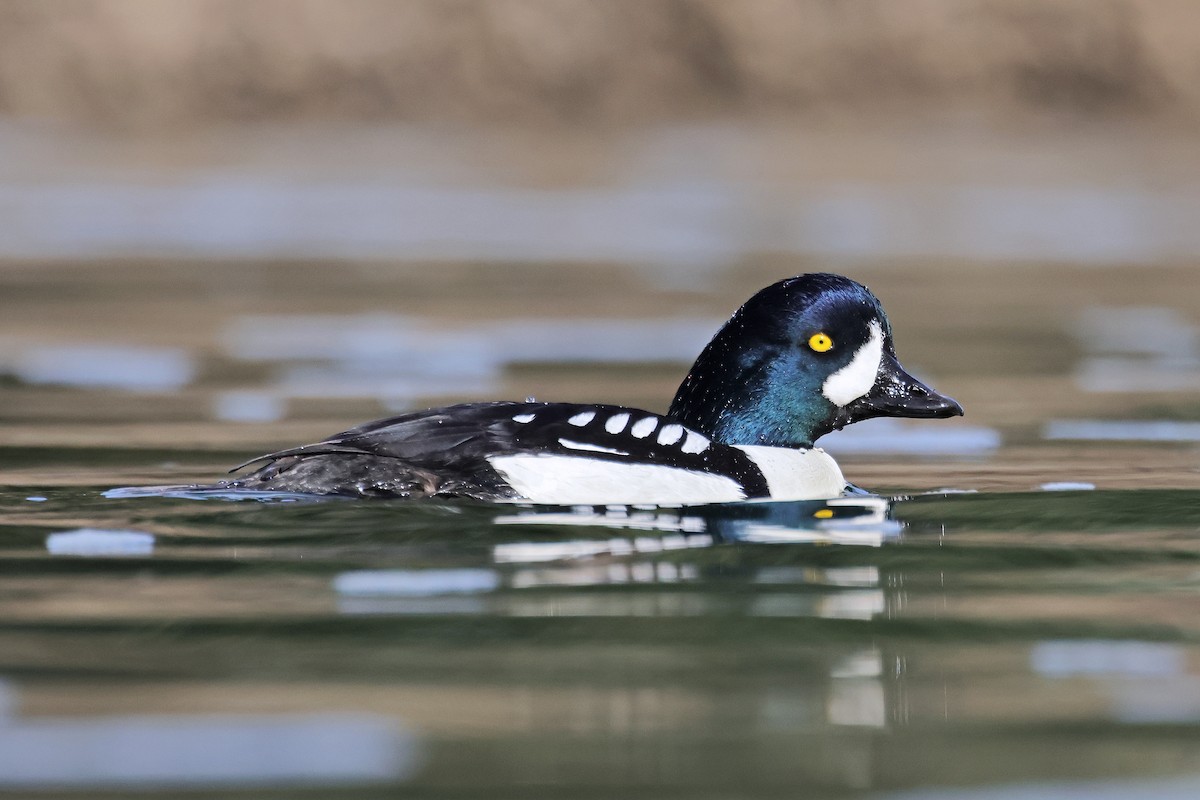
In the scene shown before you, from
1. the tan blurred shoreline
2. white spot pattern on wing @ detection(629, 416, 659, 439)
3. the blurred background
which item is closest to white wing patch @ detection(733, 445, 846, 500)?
white spot pattern on wing @ detection(629, 416, 659, 439)

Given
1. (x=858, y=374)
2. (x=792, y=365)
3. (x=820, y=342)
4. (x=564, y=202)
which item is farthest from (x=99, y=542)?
(x=564, y=202)

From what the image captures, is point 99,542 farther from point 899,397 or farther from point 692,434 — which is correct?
point 899,397

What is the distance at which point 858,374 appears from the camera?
789 cm

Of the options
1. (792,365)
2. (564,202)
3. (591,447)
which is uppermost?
(564,202)

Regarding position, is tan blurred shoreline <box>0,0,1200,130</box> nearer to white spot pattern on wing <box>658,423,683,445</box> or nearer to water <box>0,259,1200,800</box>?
water <box>0,259,1200,800</box>

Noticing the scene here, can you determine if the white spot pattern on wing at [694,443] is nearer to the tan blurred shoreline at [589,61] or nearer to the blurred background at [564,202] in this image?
the blurred background at [564,202]

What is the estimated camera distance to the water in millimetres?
4566

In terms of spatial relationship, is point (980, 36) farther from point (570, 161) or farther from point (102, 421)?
point (102, 421)

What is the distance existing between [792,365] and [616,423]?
86cm

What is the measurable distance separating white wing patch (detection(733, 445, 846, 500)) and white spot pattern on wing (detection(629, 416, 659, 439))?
0.45 metres

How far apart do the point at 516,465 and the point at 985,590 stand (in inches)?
64.7

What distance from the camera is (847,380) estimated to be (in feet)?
25.8

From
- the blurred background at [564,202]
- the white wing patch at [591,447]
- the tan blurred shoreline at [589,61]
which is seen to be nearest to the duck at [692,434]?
the white wing patch at [591,447]

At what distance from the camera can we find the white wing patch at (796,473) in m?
7.61
